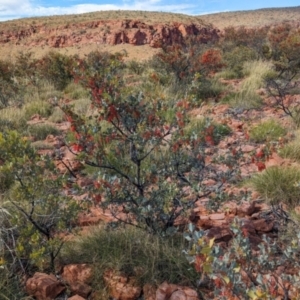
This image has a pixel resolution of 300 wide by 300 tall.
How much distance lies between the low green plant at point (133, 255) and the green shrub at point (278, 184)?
1285mm

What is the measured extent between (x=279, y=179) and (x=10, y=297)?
2740 millimetres

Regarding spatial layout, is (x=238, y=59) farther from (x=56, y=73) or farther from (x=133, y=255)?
(x=133, y=255)

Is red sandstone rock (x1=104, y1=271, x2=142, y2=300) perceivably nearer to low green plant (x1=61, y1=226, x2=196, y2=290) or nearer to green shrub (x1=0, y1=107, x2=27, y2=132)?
low green plant (x1=61, y1=226, x2=196, y2=290)

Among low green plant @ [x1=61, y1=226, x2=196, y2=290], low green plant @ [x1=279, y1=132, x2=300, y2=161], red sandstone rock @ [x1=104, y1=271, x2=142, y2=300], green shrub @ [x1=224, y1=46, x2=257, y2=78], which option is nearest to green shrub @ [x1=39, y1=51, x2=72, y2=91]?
green shrub @ [x1=224, y1=46, x2=257, y2=78]

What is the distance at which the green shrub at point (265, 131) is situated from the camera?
5.73 metres

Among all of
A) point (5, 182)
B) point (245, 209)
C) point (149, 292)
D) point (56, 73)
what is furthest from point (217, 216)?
point (56, 73)

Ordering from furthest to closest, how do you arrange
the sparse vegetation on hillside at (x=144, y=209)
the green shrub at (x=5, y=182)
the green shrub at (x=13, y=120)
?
the green shrub at (x=13, y=120) < the green shrub at (x=5, y=182) < the sparse vegetation on hillside at (x=144, y=209)

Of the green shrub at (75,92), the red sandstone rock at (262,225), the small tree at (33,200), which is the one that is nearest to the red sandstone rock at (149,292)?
the small tree at (33,200)

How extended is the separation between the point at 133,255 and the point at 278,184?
187 centimetres

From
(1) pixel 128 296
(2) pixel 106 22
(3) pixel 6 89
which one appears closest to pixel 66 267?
(1) pixel 128 296

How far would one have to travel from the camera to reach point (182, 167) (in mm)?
3344

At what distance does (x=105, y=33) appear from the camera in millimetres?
39531

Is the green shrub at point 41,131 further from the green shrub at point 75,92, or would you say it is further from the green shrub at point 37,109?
the green shrub at point 75,92

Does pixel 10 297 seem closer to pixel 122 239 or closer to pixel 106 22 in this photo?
pixel 122 239
